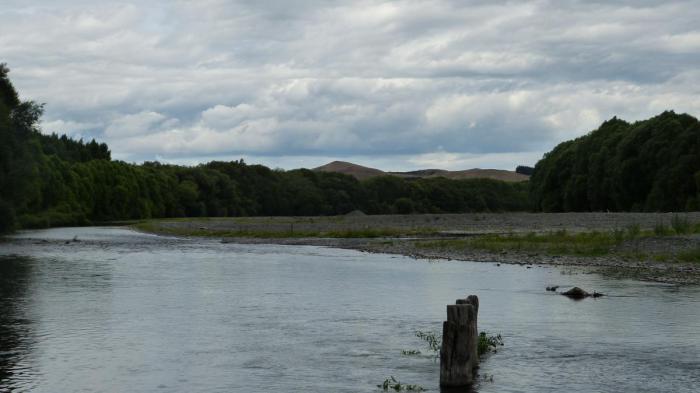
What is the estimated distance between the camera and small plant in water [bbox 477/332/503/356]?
942 inches

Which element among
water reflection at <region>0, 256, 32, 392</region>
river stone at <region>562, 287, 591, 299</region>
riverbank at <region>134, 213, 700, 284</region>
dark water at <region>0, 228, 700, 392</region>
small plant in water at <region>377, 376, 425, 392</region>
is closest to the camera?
small plant in water at <region>377, 376, 425, 392</region>

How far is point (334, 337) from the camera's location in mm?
26828

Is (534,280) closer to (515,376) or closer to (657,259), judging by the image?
(657,259)

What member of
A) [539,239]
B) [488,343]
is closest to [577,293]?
[488,343]

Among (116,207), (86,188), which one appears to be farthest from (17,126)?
(116,207)

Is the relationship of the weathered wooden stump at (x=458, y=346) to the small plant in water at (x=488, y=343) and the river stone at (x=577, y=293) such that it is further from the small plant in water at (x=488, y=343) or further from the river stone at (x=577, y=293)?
the river stone at (x=577, y=293)

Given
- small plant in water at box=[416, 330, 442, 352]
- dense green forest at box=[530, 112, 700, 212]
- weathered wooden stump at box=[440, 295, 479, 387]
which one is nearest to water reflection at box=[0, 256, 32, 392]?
weathered wooden stump at box=[440, 295, 479, 387]

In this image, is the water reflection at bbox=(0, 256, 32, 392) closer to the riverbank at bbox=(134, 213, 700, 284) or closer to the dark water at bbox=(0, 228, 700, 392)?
the dark water at bbox=(0, 228, 700, 392)

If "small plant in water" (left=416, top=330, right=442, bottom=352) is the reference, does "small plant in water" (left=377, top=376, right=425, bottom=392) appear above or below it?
below

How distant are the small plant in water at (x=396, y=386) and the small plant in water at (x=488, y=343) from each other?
4129 mm

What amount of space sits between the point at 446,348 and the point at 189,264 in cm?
3882

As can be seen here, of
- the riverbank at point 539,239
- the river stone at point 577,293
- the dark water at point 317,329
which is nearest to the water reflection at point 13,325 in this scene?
the dark water at point 317,329

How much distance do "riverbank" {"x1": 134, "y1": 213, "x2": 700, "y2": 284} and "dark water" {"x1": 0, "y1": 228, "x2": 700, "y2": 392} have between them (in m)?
4.92

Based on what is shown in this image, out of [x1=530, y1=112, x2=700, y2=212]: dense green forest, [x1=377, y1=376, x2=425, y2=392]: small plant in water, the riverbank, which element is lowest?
[x1=377, y1=376, x2=425, y2=392]: small plant in water
